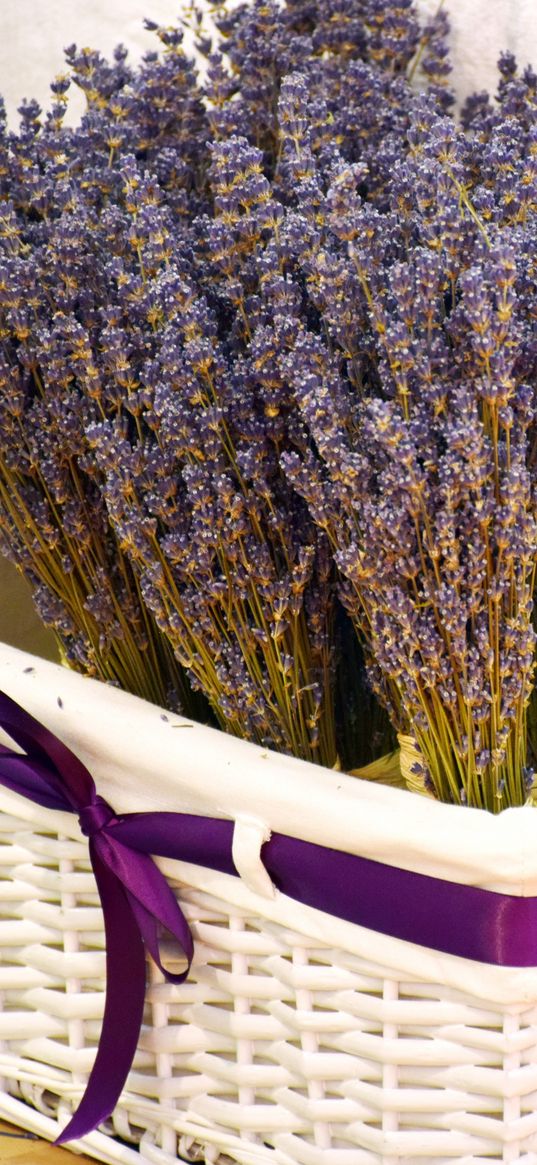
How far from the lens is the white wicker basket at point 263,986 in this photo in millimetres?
577

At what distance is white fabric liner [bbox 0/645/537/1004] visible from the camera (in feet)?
1.81

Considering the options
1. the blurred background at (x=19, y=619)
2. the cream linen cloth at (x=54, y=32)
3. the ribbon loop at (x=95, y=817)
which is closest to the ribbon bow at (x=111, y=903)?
the ribbon loop at (x=95, y=817)

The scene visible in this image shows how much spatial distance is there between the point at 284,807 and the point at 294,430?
0.19 metres

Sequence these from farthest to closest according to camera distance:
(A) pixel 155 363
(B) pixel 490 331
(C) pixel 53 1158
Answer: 1. (C) pixel 53 1158
2. (A) pixel 155 363
3. (B) pixel 490 331

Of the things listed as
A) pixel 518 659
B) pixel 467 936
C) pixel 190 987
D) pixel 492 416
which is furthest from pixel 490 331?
pixel 190 987

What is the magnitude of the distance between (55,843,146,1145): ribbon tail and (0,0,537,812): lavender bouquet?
0.12 meters

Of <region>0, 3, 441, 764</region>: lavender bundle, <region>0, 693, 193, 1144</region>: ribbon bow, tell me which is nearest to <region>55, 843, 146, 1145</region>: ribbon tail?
<region>0, 693, 193, 1144</region>: ribbon bow

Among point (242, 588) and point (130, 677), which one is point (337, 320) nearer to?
point (242, 588)

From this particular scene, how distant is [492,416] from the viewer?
55 centimetres

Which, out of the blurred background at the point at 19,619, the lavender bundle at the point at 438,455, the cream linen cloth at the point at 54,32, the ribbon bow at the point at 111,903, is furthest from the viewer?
the cream linen cloth at the point at 54,32

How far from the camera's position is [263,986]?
2.08 ft

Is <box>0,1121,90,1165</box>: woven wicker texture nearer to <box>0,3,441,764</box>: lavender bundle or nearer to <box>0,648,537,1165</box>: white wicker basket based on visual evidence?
<box>0,648,537,1165</box>: white wicker basket

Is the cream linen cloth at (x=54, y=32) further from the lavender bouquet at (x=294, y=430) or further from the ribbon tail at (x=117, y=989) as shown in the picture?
the ribbon tail at (x=117, y=989)

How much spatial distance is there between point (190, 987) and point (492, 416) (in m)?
0.34
